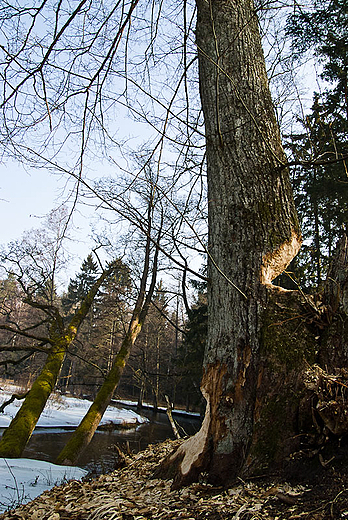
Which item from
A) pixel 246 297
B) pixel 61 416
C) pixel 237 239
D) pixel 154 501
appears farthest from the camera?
pixel 61 416

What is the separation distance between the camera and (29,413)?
5.05 meters

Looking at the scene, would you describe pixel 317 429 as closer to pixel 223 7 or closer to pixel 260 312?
pixel 260 312

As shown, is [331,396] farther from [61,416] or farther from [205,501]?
[61,416]

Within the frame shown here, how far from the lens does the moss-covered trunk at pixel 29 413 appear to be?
4.50 meters

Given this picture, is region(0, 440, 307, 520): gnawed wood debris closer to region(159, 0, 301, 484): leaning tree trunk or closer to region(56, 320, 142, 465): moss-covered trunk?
region(159, 0, 301, 484): leaning tree trunk

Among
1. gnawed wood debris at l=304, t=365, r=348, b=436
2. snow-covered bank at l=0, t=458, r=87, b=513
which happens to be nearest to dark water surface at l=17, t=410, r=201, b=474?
snow-covered bank at l=0, t=458, r=87, b=513

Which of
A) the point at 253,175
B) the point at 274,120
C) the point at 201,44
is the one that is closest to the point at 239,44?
the point at 201,44

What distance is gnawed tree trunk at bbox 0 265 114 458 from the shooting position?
455 cm

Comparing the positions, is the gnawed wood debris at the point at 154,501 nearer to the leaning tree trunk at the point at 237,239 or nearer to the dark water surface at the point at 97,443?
the leaning tree trunk at the point at 237,239

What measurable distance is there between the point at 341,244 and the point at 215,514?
1.62 meters

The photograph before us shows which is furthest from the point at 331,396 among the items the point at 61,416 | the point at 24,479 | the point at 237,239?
the point at 61,416

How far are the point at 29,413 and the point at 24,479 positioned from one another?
7.53 ft

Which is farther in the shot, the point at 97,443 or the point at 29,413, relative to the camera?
the point at 97,443

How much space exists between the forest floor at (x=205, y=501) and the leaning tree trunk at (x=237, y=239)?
140mm
